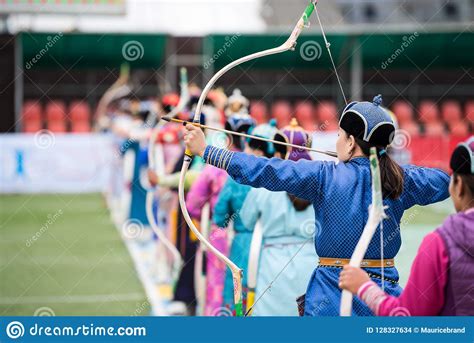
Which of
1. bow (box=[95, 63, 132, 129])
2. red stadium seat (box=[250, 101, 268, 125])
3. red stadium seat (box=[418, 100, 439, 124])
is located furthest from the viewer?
red stadium seat (box=[418, 100, 439, 124])

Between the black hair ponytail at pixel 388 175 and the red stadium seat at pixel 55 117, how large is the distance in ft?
69.6

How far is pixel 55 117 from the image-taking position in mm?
25172

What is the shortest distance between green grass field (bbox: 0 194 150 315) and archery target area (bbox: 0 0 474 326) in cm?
5

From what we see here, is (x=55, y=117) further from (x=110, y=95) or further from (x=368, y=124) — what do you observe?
(x=368, y=124)

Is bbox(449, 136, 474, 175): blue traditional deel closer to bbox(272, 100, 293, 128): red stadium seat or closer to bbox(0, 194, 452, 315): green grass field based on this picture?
bbox(0, 194, 452, 315): green grass field

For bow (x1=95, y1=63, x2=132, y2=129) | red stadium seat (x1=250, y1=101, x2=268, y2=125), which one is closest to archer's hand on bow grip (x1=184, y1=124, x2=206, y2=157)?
bow (x1=95, y1=63, x2=132, y2=129)

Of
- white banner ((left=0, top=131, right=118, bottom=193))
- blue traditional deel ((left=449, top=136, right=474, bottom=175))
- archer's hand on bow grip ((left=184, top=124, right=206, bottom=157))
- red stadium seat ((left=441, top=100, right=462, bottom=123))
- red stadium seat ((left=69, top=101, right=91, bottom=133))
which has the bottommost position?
blue traditional deel ((left=449, top=136, right=474, bottom=175))

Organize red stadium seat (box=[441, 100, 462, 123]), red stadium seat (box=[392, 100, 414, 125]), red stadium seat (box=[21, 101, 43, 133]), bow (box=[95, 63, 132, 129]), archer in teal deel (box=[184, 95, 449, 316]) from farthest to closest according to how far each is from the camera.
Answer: red stadium seat (box=[392, 100, 414, 125]) → red stadium seat (box=[21, 101, 43, 133]) → red stadium seat (box=[441, 100, 462, 123]) → bow (box=[95, 63, 132, 129]) → archer in teal deel (box=[184, 95, 449, 316])

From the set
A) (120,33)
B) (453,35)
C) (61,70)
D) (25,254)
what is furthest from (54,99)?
(25,254)

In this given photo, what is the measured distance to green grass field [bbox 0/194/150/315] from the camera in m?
8.50

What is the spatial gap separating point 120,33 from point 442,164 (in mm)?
8551

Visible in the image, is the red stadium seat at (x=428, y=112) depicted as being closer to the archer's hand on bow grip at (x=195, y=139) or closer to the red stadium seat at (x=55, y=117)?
the red stadium seat at (x=55, y=117)
